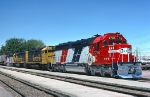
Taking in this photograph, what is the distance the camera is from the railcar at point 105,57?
18.4 metres

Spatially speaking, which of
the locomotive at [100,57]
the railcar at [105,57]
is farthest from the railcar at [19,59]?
the railcar at [105,57]

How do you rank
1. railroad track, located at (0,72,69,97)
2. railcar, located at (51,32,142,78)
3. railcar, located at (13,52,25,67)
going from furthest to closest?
1. railcar, located at (13,52,25,67)
2. railcar, located at (51,32,142,78)
3. railroad track, located at (0,72,69,97)

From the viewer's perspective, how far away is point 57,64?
30.6 meters

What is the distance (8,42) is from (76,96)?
117319 mm

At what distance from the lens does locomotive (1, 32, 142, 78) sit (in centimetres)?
1842

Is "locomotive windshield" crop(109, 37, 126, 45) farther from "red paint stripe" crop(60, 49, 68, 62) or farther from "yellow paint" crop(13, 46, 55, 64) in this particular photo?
"yellow paint" crop(13, 46, 55, 64)

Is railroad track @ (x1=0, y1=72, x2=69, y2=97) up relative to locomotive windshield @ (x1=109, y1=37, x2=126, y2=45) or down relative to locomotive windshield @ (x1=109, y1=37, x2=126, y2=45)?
down

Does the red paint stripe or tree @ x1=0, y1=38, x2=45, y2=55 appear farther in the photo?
tree @ x1=0, y1=38, x2=45, y2=55

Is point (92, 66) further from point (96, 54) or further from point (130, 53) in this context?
point (130, 53)

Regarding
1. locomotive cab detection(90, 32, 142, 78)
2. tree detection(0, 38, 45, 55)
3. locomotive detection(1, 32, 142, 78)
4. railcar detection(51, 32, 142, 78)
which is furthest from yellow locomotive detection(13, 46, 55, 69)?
tree detection(0, 38, 45, 55)

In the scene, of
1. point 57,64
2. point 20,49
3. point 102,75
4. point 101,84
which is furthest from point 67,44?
point 20,49

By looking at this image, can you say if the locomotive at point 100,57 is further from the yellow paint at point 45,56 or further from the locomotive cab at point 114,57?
the yellow paint at point 45,56

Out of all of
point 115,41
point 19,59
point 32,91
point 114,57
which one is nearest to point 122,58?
point 114,57

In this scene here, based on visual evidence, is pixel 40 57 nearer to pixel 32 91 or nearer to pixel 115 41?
pixel 115 41
